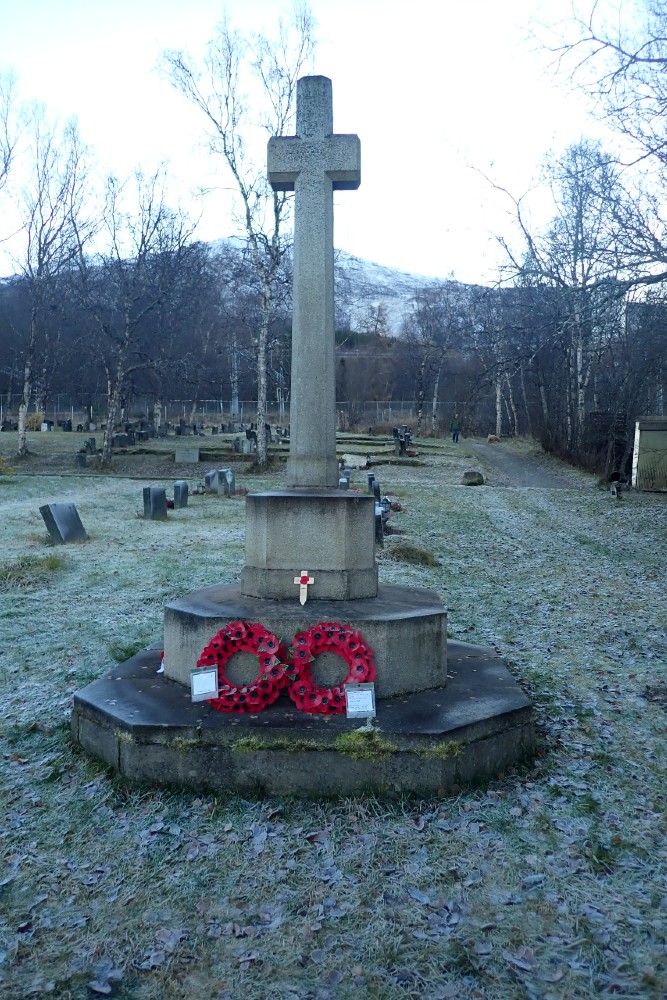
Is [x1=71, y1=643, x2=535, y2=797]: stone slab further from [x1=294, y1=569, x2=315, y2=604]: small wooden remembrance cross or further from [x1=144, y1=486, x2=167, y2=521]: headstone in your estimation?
[x1=144, y1=486, x2=167, y2=521]: headstone

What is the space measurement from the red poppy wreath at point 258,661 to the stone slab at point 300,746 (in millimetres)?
83

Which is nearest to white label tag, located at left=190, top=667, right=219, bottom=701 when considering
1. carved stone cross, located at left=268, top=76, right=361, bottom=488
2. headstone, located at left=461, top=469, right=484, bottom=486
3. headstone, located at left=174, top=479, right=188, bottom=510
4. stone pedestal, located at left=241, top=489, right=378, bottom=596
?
stone pedestal, located at left=241, top=489, right=378, bottom=596

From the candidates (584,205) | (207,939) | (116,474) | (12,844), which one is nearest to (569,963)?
(207,939)

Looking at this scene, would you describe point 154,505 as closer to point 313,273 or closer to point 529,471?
point 313,273

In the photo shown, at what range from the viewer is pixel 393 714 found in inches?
162

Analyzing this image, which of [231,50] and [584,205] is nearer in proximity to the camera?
[584,205]

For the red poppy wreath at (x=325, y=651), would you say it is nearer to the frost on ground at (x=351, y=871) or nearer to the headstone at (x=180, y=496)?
the frost on ground at (x=351, y=871)

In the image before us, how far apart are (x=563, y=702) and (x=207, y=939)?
10.2 feet

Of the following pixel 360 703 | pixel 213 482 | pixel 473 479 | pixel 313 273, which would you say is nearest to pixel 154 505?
pixel 213 482

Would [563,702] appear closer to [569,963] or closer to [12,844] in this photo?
[569,963]

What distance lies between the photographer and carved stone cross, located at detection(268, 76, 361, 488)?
16.6ft

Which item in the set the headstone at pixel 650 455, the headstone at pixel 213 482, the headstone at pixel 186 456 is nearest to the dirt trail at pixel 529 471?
the headstone at pixel 650 455

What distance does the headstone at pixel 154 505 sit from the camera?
13680 millimetres

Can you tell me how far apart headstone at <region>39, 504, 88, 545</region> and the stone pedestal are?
23.0 feet
